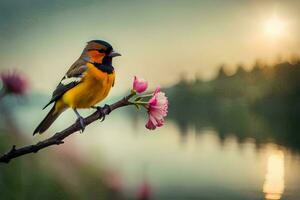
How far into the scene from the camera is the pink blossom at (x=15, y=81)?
14.4ft

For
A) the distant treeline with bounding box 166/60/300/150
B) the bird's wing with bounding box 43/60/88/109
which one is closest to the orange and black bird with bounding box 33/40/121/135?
the bird's wing with bounding box 43/60/88/109

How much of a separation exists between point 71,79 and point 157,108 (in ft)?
0.89

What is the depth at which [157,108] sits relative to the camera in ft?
14.1

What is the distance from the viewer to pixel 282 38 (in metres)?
4.41

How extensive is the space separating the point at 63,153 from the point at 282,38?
2.47 feet

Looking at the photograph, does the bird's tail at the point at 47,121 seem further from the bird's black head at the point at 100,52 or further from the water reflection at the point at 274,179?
the water reflection at the point at 274,179

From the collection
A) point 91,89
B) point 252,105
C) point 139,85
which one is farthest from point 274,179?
point 91,89

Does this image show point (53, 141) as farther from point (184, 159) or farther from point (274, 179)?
point (274, 179)

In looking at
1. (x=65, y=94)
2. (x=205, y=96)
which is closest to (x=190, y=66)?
(x=205, y=96)

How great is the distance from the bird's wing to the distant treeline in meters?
0.29

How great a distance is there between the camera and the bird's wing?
4305mm

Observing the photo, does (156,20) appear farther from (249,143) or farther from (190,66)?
(249,143)

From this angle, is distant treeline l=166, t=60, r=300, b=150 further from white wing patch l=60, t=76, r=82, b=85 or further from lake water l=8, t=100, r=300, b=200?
white wing patch l=60, t=76, r=82, b=85

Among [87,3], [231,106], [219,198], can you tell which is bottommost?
[219,198]
